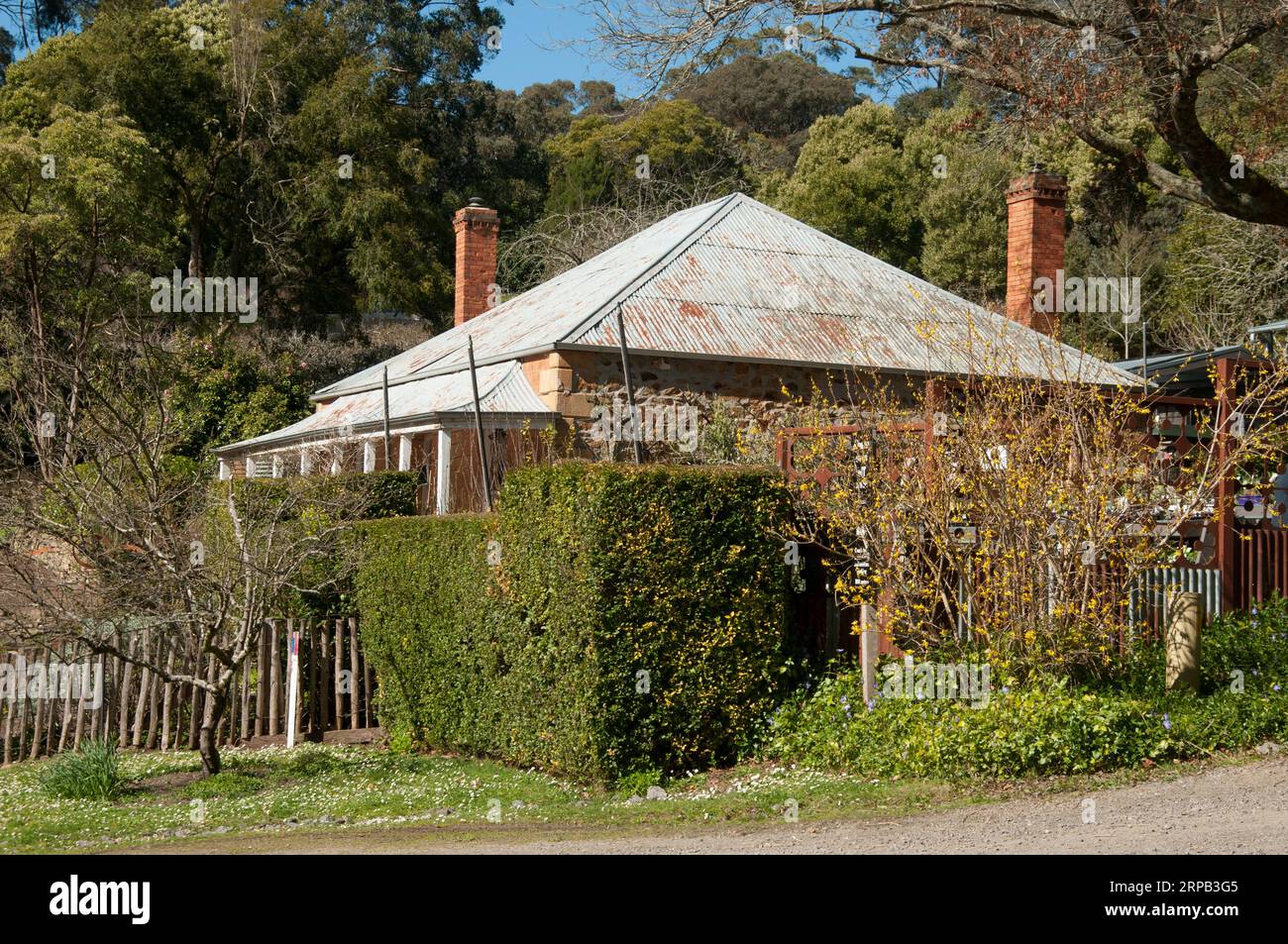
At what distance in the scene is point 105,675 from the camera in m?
13.2

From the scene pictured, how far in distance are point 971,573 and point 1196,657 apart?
6.25ft

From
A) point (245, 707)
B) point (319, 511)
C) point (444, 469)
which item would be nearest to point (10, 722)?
point (245, 707)

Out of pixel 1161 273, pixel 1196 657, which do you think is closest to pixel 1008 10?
pixel 1196 657

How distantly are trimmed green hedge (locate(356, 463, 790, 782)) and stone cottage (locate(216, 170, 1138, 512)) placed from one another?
351 cm

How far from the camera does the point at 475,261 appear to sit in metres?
24.9

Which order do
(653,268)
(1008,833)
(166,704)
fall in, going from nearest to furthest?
1. (1008,833)
2. (166,704)
3. (653,268)

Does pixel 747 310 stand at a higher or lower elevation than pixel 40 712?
higher

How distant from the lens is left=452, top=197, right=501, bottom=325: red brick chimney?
960 inches

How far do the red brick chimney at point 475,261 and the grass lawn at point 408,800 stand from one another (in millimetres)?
13978

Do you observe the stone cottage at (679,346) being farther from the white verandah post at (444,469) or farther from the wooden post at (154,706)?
the wooden post at (154,706)

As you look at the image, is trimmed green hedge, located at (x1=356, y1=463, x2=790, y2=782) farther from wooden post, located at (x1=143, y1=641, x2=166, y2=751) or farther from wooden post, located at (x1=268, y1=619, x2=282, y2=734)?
wooden post, located at (x1=143, y1=641, x2=166, y2=751)

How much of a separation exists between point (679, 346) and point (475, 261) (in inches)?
400

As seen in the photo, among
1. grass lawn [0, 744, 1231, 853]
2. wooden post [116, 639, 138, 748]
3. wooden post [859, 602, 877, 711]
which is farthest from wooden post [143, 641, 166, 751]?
wooden post [859, 602, 877, 711]

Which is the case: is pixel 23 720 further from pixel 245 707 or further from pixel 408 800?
pixel 408 800
